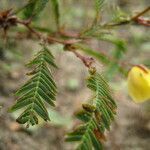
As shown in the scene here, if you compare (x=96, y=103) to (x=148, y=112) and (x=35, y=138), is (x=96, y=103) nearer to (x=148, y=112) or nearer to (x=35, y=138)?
(x=35, y=138)

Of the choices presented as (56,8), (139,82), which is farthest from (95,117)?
(56,8)

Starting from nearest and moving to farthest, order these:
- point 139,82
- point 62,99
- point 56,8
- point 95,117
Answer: point 95,117 < point 139,82 < point 56,8 < point 62,99

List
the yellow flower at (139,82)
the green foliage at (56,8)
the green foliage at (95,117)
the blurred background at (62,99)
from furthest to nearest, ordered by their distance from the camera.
→ the blurred background at (62,99)
the green foliage at (56,8)
the yellow flower at (139,82)
the green foliage at (95,117)

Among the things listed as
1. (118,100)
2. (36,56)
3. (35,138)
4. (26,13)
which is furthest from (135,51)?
(36,56)

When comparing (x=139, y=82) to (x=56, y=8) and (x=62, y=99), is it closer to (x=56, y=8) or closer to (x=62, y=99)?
(x=56, y=8)

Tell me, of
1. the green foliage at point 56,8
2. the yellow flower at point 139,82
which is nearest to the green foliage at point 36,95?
the yellow flower at point 139,82

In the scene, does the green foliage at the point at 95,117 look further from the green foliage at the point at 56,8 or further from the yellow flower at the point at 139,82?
the green foliage at the point at 56,8

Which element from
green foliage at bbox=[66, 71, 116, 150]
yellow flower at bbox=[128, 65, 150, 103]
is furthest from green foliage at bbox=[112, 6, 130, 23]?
green foliage at bbox=[66, 71, 116, 150]
